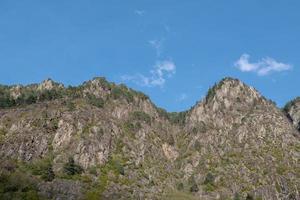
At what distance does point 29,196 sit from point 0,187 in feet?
37.0

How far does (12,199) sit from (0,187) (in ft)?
37.3

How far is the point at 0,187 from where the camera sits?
198000 millimetres

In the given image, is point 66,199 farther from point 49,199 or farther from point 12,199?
point 12,199

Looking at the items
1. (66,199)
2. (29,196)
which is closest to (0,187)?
A: (29,196)

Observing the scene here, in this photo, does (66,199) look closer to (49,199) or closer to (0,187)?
(49,199)

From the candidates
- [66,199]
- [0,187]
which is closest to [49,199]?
[66,199]

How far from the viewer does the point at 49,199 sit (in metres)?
199

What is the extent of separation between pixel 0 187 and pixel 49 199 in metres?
18.1

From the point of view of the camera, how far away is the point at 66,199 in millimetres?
198750

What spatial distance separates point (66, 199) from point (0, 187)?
2408 centimetres

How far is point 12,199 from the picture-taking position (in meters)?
189

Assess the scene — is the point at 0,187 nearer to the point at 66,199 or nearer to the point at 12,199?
the point at 12,199

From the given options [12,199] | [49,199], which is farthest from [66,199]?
[12,199]
